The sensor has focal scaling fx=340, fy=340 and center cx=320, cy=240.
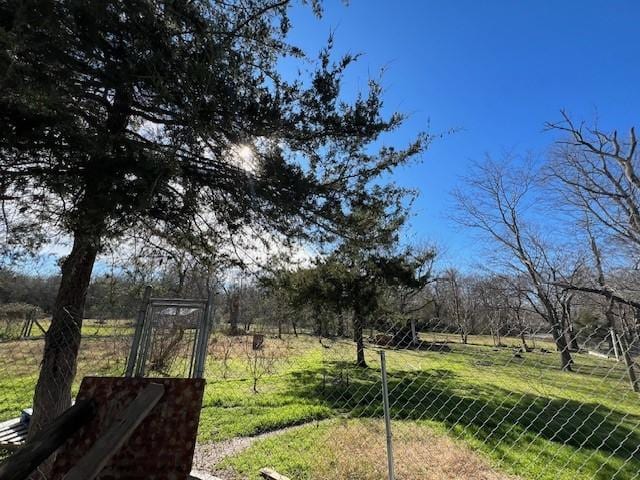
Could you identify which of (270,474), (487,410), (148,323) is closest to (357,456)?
(270,474)

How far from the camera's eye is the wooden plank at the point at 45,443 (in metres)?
0.93

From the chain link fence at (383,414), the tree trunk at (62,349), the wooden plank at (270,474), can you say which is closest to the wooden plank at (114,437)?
the chain link fence at (383,414)

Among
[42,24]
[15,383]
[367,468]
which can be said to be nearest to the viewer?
[42,24]

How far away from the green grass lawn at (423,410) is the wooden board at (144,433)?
2548 mm

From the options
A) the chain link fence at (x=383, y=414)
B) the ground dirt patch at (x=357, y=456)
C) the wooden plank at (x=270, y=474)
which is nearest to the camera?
the wooden plank at (x=270, y=474)

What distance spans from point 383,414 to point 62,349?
182 inches

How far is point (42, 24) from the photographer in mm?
2123

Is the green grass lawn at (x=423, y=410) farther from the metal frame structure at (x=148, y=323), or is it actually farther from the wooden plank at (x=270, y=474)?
the metal frame structure at (x=148, y=323)

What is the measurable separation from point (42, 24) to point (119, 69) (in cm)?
49

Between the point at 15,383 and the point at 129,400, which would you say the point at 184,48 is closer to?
the point at 129,400

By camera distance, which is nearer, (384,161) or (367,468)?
(367,468)

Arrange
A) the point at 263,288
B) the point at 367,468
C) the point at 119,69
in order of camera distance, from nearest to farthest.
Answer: the point at 119,69 → the point at 367,468 → the point at 263,288

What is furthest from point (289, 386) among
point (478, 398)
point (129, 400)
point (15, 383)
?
point (129, 400)

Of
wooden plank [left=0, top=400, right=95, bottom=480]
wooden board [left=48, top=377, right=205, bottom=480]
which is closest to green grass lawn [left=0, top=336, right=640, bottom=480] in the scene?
wooden board [left=48, top=377, right=205, bottom=480]
